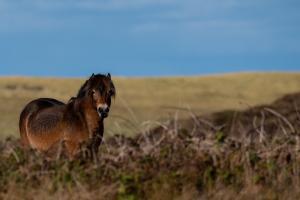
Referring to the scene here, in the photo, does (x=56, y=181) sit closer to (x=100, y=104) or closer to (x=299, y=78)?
(x=100, y=104)

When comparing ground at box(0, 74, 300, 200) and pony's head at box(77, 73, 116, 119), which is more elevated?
pony's head at box(77, 73, 116, 119)

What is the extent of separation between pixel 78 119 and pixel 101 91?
0.88 meters

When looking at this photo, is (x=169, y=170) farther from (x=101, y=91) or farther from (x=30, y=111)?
(x=30, y=111)

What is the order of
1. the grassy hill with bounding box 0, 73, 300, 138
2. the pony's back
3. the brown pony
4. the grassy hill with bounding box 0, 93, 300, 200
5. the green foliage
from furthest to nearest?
1. the grassy hill with bounding box 0, 73, 300, 138
2. the pony's back
3. the brown pony
4. the green foliage
5. the grassy hill with bounding box 0, 93, 300, 200

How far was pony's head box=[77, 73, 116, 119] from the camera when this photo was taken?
15.4 m

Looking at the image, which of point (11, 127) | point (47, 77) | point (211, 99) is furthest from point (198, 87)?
point (11, 127)

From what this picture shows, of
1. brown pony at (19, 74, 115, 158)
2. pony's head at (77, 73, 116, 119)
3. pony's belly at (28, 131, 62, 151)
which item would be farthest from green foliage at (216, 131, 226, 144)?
pony's belly at (28, 131, 62, 151)

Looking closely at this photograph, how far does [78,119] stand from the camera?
16.1 meters

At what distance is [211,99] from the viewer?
92.0 metres

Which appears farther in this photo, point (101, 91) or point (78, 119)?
point (78, 119)

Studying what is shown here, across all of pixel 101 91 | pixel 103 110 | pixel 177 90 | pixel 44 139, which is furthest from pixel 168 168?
pixel 177 90

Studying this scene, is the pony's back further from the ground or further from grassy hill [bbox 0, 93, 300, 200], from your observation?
grassy hill [bbox 0, 93, 300, 200]

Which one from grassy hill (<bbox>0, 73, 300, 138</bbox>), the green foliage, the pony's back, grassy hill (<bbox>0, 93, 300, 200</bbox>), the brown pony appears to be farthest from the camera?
grassy hill (<bbox>0, 73, 300, 138</bbox>)

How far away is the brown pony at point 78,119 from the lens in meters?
15.5
